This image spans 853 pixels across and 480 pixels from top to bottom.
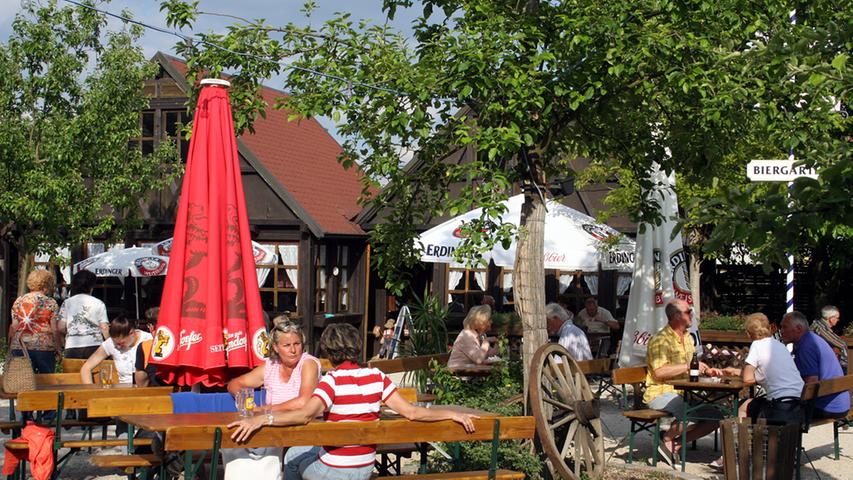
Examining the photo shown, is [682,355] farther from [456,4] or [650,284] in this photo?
[456,4]

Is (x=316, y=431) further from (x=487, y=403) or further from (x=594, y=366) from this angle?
Result: (x=594, y=366)

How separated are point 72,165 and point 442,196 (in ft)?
32.8

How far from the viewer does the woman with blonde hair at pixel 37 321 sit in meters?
9.98

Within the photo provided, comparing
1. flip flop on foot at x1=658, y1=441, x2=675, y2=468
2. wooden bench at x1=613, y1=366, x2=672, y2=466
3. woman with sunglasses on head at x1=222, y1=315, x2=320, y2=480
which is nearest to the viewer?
woman with sunglasses on head at x1=222, y1=315, x2=320, y2=480

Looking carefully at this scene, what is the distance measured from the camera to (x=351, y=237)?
21062mm

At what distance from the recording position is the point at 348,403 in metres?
5.89

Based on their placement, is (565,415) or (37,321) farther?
(37,321)

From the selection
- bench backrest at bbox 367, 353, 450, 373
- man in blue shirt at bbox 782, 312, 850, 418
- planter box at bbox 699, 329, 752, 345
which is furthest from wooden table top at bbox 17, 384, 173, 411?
planter box at bbox 699, 329, 752, 345

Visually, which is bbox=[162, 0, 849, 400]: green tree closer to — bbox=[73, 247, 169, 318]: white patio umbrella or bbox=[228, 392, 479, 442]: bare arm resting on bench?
bbox=[228, 392, 479, 442]: bare arm resting on bench

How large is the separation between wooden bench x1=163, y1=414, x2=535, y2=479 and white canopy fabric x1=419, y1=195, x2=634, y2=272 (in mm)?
8241

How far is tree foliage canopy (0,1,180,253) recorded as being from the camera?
17.1m

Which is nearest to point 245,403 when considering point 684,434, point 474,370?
→ point 474,370

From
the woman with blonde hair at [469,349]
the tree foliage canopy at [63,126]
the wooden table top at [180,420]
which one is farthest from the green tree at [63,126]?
the wooden table top at [180,420]

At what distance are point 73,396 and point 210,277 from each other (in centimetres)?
121
